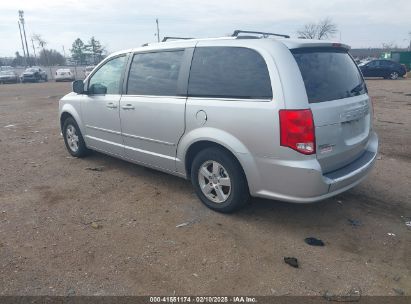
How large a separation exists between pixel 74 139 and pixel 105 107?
1.50 m

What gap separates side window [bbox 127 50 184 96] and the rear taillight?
1534mm

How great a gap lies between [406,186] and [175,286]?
359 cm

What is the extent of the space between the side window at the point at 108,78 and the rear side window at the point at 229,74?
4.90 ft

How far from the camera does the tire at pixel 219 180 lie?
3867mm

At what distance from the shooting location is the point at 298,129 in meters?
3.34

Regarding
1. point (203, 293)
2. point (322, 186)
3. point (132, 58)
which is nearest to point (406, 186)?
point (322, 186)

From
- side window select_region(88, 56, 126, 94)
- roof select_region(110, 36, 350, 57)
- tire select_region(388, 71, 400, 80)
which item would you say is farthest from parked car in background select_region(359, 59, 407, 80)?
Answer: roof select_region(110, 36, 350, 57)

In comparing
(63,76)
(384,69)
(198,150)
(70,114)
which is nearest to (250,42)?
(198,150)

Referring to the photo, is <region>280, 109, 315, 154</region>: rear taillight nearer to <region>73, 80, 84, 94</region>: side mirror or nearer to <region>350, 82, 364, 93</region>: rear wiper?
<region>350, 82, 364, 93</region>: rear wiper

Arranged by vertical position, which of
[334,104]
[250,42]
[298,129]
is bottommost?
[298,129]

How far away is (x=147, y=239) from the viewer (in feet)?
12.1

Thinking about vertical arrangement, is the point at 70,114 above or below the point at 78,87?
below

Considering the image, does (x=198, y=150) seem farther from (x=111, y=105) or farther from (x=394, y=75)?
(x=394, y=75)

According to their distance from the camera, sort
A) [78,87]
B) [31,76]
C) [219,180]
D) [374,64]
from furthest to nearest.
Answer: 1. [31,76]
2. [374,64]
3. [78,87]
4. [219,180]
